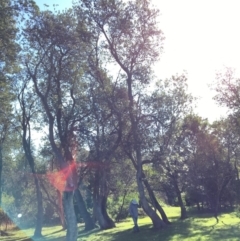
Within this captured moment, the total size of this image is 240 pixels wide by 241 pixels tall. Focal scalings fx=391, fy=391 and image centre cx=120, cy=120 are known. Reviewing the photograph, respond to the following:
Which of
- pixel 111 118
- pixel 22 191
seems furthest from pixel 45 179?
pixel 111 118

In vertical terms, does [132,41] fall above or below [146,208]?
above

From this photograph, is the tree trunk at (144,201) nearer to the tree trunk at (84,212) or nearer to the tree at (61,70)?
the tree at (61,70)

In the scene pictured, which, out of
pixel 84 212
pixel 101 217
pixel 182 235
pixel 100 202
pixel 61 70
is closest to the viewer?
pixel 182 235

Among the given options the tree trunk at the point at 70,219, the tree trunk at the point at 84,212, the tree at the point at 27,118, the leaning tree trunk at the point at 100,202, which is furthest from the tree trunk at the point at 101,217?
the tree trunk at the point at 70,219

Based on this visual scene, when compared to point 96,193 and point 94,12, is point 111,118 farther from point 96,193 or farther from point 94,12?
point 96,193

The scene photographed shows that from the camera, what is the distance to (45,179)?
47.3 m

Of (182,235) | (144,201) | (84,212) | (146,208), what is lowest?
(182,235)

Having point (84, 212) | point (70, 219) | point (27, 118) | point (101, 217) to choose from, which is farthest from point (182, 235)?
point (27, 118)

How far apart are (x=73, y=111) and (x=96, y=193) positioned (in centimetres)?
1087

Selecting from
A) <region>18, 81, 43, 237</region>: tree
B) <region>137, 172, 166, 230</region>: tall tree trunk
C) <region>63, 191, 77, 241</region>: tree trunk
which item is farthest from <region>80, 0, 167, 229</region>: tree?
<region>18, 81, 43, 237</region>: tree

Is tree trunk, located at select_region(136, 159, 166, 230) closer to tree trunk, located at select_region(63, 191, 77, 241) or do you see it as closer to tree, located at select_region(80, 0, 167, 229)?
tree, located at select_region(80, 0, 167, 229)

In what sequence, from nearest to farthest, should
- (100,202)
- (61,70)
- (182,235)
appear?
1. (182,235)
2. (61,70)
3. (100,202)

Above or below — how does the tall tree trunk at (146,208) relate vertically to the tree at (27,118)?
below

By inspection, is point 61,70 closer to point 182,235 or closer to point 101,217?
point 182,235
